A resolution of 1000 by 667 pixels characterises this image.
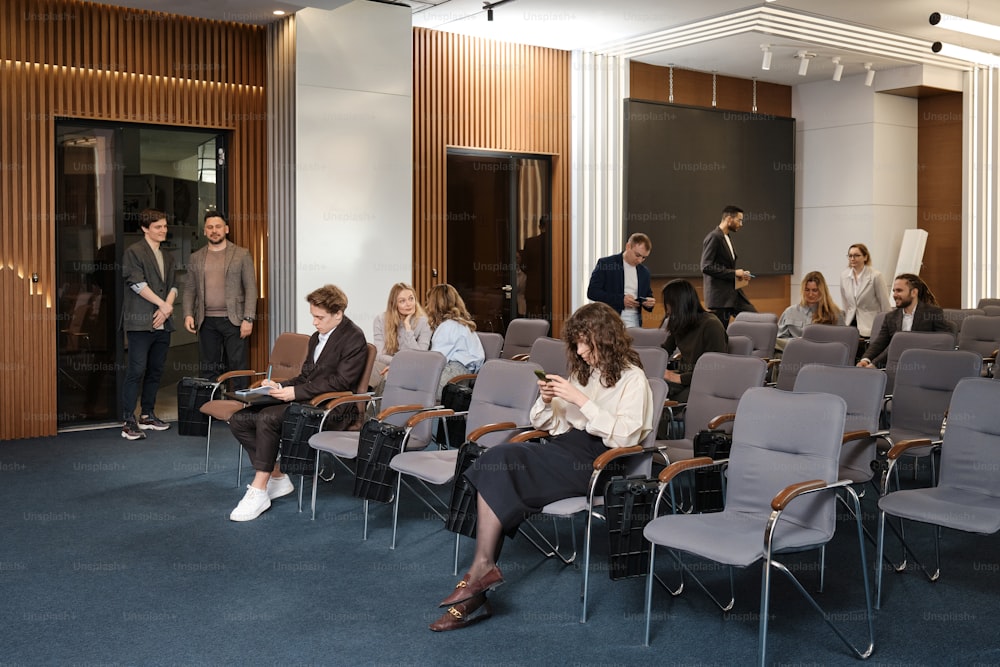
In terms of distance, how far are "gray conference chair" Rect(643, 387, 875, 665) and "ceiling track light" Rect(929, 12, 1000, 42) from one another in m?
5.88

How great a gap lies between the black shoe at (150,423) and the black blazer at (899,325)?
594 centimetres

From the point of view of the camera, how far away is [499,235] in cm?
1088

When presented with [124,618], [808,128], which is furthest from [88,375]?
[808,128]

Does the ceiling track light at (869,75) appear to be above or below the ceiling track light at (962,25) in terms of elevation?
above

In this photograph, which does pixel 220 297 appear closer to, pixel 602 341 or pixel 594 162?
pixel 594 162

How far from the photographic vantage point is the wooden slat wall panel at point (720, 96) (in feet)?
38.9

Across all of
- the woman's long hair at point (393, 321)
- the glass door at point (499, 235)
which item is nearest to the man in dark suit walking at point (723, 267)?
the glass door at point (499, 235)

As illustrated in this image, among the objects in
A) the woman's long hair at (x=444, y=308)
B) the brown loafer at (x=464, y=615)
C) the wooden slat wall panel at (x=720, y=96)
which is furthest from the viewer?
the wooden slat wall panel at (x=720, y=96)

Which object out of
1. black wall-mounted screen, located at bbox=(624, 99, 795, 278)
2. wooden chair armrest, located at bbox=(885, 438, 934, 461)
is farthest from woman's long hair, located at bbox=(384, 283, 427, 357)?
black wall-mounted screen, located at bbox=(624, 99, 795, 278)

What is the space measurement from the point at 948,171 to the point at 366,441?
34.4 ft

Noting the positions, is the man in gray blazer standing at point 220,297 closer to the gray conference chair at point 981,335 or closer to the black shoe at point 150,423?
the black shoe at point 150,423

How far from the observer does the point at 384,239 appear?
30.3ft

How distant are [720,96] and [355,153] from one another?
5.68 m

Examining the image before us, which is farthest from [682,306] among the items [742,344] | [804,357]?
[804,357]
